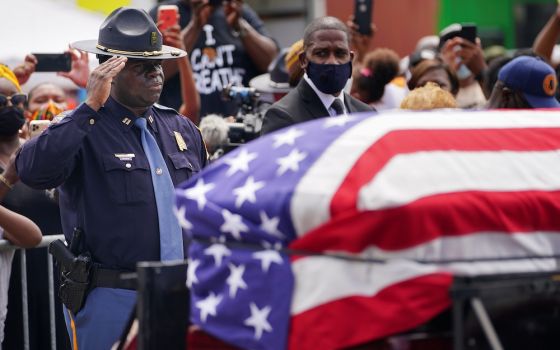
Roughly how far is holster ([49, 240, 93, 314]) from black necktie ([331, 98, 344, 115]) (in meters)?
1.48

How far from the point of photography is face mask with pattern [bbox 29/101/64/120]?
689 cm

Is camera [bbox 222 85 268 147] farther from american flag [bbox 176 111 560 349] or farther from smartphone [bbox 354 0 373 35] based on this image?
american flag [bbox 176 111 560 349]

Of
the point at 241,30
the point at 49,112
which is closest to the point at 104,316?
the point at 49,112

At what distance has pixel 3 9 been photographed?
1101cm

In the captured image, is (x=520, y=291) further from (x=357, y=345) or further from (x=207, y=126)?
(x=207, y=126)

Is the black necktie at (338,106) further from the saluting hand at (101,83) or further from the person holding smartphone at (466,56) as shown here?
the person holding smartphone at (466,56)

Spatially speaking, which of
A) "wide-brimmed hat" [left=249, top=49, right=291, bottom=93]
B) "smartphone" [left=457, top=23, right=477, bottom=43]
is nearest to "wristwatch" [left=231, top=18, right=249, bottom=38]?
"wide-brimmed hat" [left=249, top=49, right=291, bottom=93]

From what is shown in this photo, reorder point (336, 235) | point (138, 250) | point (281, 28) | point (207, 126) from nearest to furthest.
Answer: point (336, 235)
point (138, 250)
point (207, 126)
point (281, 28)

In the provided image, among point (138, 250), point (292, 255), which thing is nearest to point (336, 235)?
point (292, 255)

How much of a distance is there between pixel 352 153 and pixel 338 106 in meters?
2.16

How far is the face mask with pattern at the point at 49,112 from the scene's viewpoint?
6.89 m

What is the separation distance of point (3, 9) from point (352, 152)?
828cm

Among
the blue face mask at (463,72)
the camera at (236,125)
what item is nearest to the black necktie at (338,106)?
the camera at (236,125)

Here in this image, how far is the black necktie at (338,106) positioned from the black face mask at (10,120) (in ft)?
6.23
